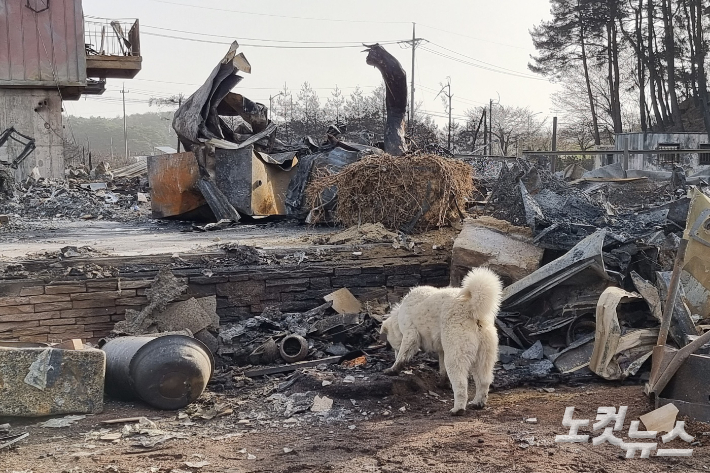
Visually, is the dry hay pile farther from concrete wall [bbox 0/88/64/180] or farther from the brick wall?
concrete wall [bbox 0/88/64/180]

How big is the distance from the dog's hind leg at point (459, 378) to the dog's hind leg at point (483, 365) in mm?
127

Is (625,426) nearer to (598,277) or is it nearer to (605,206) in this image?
(598,277)

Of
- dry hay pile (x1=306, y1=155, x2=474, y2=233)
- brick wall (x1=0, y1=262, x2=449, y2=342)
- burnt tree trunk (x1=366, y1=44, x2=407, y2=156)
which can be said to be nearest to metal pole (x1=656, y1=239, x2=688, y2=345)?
brick wall (x1=0, y1=262, x2=449, y2=342)

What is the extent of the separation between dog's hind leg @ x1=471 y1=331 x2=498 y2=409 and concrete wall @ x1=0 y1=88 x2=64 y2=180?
1872cm

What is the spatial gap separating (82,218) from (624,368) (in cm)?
1108

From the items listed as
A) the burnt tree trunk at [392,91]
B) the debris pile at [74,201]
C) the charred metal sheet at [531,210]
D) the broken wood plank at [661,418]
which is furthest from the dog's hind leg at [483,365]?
the debris pile at [74,201]

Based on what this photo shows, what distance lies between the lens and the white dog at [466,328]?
5.25 meters

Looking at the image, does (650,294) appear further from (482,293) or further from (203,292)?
(203,292)

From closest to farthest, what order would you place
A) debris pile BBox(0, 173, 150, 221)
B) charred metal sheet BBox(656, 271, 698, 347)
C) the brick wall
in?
1. charred metal sheet BBox(656, 271, 698, 347)
2. the brick wall
3. debris pile BBox(0, 173, 150, 221)

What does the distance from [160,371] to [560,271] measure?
3.86 metres

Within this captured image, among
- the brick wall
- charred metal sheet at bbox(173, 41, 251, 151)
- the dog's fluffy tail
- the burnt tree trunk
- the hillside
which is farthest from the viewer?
the hillside

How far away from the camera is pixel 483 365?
541cm

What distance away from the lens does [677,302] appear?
601 cm

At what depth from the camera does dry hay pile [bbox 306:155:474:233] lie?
32.2 ft
